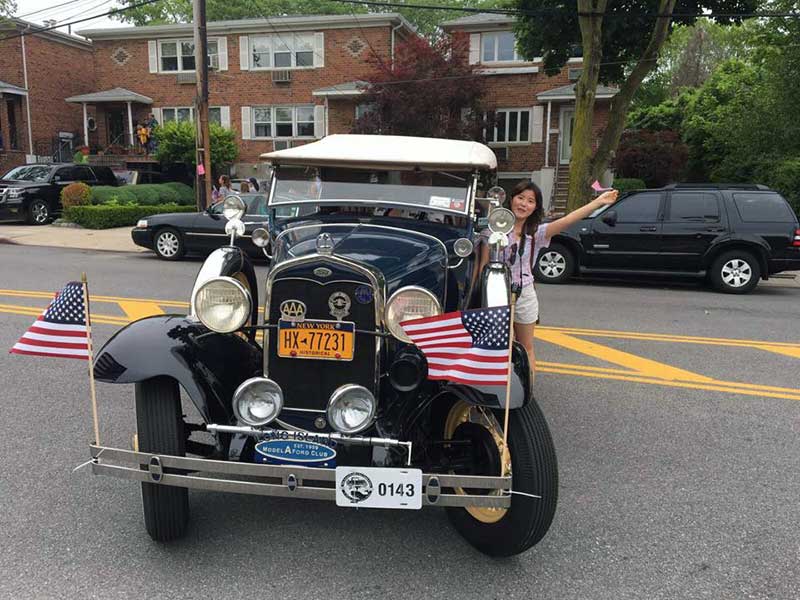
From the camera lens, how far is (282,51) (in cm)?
2828

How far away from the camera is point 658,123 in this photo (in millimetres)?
29828

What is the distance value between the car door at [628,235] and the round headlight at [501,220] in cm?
858

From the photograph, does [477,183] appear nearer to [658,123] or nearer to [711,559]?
[711,559]

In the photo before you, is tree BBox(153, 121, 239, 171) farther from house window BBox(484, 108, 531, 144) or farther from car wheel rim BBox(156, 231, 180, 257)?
car wheel rim BBox(156, 231, 180, 257)

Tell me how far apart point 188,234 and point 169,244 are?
62cm

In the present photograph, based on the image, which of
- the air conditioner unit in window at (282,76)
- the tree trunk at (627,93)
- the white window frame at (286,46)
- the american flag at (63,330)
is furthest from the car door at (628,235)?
the air conditioner unit in window at (282,76)

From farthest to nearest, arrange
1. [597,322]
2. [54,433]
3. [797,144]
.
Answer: [797,144] < [597,322] < [54,433]

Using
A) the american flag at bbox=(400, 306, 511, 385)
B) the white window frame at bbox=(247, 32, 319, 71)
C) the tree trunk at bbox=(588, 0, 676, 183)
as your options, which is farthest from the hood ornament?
the white window frame at bbox=(247, 32, 319, 71)

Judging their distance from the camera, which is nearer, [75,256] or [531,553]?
[531,553]

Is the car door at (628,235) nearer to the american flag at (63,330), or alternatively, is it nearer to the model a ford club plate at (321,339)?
the model a ford club plate at (321,339)

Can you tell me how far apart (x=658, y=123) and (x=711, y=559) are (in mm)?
29900

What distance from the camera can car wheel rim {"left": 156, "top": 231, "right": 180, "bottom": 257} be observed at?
14.0m

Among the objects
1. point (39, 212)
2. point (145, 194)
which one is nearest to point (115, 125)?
point (145, 194)

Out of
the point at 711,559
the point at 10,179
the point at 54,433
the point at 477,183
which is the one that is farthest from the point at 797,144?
the point at 10,179
